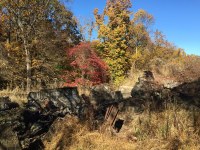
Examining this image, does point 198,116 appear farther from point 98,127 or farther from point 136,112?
point 98,127

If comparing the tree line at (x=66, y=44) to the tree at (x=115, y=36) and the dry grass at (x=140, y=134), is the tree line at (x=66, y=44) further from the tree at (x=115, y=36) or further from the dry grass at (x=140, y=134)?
the dry grass at (x=140, y=134)

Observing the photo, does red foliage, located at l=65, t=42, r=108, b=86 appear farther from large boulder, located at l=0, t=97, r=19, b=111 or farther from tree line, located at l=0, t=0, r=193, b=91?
large boulder, located at l=0, t=97, r=19, b=111

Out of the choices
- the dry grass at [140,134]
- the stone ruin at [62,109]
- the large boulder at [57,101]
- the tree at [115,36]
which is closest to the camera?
the dry grass at [140,134]

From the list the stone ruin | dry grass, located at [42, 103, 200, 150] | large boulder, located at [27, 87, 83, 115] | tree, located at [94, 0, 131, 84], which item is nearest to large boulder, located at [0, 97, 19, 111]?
the stone ruin

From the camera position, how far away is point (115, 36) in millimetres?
27500

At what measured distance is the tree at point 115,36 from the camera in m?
26.8

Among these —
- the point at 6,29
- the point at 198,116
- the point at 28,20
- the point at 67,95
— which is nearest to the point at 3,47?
the point at 6,29

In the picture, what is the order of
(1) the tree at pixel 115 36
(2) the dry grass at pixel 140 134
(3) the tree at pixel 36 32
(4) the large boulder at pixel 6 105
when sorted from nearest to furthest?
(2) the dry grass at pixel 140 134 → (4) the large boulder at pixel 6 105 → (3) the tree at pixel 36 32 → (1) the tree at pixel 115 36

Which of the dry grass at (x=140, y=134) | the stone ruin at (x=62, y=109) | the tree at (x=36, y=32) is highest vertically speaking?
the tree at (x=36, y=32)

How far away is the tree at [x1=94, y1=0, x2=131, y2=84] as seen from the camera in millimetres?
26766

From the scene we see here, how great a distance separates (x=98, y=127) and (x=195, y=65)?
46.9 ft

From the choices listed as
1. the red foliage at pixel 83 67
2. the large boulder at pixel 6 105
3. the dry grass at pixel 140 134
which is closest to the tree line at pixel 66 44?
the red foliage at pixel 83 67

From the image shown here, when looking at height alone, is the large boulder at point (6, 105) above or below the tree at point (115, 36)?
below

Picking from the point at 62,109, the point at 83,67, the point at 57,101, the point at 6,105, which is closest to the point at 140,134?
the point at 62,109
